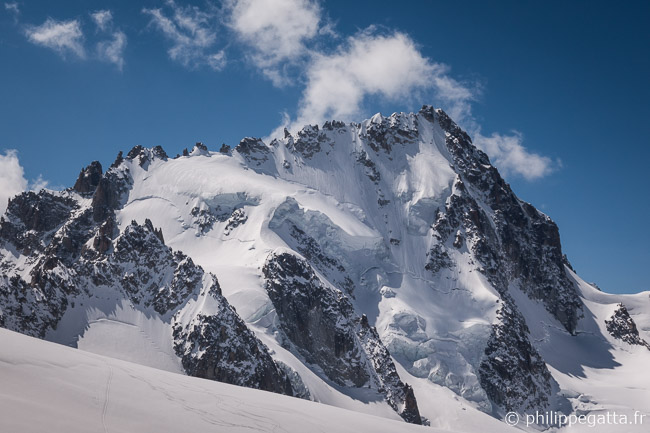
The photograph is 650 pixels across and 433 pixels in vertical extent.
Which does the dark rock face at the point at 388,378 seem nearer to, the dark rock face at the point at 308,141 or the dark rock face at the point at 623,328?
the dark rock face at the point at 308,141

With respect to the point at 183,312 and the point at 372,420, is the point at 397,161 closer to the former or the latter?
the point at 183,312

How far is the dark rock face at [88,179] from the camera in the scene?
15112 cm

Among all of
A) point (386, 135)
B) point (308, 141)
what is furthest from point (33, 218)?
point (386, 135)

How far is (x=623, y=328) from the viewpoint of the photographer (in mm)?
157375

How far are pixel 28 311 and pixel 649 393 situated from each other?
393 feet

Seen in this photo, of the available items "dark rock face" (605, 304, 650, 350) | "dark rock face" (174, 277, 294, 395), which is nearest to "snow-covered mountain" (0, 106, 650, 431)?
"dark rock face" (174, 277, 294, 395)

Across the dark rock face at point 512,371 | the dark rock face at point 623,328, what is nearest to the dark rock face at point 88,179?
the dark rock face at point 512,371

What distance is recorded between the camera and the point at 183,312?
91.4 metres

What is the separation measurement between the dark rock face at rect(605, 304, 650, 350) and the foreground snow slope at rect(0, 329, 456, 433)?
151865 millimetres

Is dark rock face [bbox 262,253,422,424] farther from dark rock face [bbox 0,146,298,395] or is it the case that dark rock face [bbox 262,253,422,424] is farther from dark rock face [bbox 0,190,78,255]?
dark rock face [bbox 0,190,78,255]

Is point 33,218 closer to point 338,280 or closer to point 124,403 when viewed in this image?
point 338,280

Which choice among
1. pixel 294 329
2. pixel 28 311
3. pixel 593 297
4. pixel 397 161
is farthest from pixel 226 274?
pixel 593 297

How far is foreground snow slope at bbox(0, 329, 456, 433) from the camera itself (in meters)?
15.6

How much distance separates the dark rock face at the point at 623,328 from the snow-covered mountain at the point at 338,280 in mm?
1113
